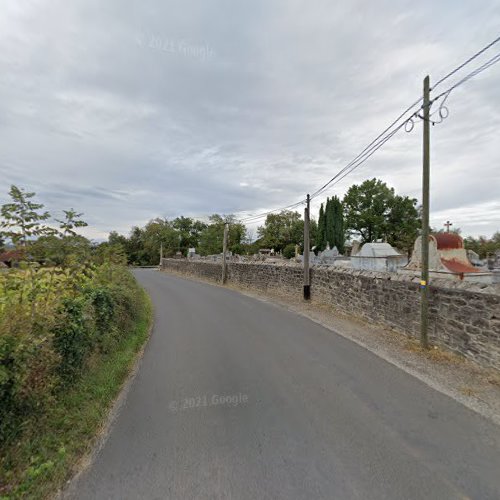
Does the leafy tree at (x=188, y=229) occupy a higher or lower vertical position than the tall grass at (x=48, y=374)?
higher

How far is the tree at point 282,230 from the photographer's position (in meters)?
59.6

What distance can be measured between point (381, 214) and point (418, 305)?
46101 mm

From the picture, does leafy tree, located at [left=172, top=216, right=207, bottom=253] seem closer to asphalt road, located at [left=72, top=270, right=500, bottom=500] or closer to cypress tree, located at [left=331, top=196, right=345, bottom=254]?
cypress tree, located at [left=331, top=196, right=345, bottom=254]

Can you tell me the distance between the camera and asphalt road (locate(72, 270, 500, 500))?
245 centimetres

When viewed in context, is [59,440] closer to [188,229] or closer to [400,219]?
[400,219]

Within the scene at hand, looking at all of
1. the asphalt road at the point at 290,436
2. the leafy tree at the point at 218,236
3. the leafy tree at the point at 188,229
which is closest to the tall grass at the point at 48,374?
the asphalt road at the point at 290,436

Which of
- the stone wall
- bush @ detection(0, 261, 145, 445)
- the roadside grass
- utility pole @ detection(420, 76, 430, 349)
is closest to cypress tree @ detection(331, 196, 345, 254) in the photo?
the stone wall

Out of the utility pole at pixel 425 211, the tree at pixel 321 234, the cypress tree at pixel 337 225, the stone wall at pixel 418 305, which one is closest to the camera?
the stone wall at pixel 418 305

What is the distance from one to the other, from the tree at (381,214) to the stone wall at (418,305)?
3971 cm

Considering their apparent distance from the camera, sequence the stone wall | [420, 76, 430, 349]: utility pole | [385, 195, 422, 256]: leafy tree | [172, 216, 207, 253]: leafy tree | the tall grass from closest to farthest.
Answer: the tall grass, the stone wall, [420, 76, 430, 349]: utility pole, [385, 195, 422, 256]: leafy tree, [172, 216, 207, 253]: leafy tree

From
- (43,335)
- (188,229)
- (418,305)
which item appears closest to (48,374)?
(43,335)

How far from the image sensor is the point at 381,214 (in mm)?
48094

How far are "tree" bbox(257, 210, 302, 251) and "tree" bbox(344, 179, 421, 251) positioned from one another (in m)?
12.1

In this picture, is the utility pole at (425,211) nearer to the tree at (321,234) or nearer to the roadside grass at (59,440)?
the roadside grass at (59,440)
